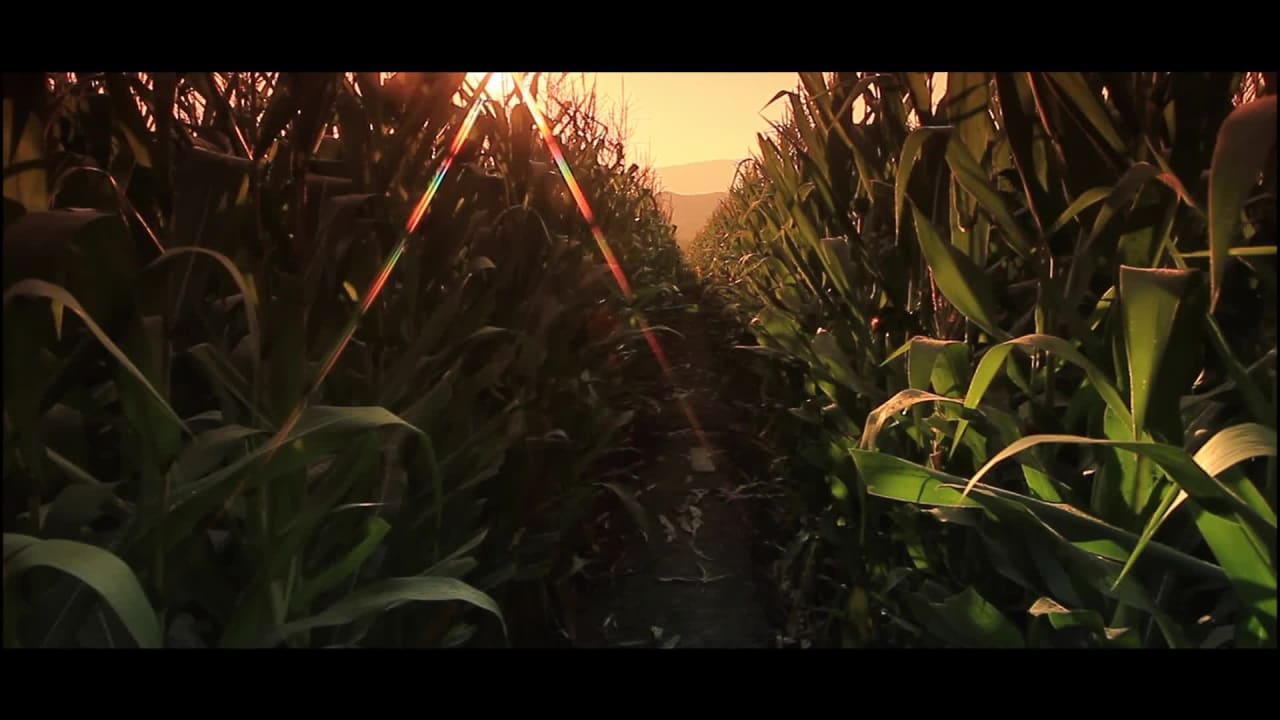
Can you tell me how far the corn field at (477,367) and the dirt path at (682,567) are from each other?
0.99 ft

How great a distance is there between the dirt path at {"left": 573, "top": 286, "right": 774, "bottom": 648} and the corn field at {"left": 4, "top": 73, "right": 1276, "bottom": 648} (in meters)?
0.30

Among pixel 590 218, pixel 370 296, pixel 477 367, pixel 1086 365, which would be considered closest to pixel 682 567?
pixel 477 367

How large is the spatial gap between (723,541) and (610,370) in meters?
0.54

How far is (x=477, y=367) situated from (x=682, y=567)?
798mm

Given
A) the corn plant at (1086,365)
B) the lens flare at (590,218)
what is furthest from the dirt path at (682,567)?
the corn plant at (1086,365)

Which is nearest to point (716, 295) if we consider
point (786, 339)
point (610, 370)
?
point (610, 370)

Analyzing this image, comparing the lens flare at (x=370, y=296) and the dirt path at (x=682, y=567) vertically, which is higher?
the lens flare at (x=370, y=296)

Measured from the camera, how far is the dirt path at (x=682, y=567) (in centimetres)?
149

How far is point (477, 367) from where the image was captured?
119 centimetres

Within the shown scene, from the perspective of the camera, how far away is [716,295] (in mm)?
4539

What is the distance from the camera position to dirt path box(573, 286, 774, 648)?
1.49m

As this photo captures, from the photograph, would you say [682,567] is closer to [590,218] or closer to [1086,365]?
[590,218]

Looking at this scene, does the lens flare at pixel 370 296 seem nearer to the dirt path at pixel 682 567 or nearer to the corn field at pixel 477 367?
the corn field at pixel 477 367

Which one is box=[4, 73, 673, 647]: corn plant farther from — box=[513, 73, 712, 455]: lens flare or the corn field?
box=[513, 73, 712, 455]: lens flare
